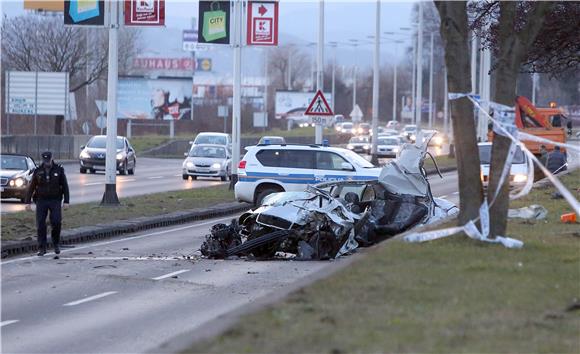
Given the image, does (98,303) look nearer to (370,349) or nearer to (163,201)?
(370,349)

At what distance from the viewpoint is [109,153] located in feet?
86.5

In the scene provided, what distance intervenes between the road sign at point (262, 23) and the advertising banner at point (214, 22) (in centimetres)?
116

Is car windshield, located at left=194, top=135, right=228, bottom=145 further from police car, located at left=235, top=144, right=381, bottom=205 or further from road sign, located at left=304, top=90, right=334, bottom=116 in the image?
police car, located at left=235, top=144, right=381, bottom=205

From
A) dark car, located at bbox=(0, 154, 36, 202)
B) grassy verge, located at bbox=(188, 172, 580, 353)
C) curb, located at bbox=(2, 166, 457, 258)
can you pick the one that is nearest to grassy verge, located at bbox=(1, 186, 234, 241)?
curb, located at bbox=(2, 166, 457, 258)

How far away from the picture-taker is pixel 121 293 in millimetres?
14055

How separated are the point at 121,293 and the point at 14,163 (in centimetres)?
1812

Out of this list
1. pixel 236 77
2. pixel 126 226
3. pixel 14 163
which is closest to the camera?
pixel 126 226

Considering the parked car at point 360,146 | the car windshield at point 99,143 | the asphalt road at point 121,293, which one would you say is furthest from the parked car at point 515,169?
the parked car at point 360,146

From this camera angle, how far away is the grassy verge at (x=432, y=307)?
25.3 feet

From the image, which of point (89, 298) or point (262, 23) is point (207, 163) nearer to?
point (262, 23)

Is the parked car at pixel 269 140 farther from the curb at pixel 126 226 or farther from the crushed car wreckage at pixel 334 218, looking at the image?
the crushed car wreckage at pixel 334 218

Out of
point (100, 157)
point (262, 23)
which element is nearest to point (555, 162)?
point (262, 23)

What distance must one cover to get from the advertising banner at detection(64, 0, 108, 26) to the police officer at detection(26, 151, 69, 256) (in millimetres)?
8408

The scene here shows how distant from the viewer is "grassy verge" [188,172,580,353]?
25.3ft
